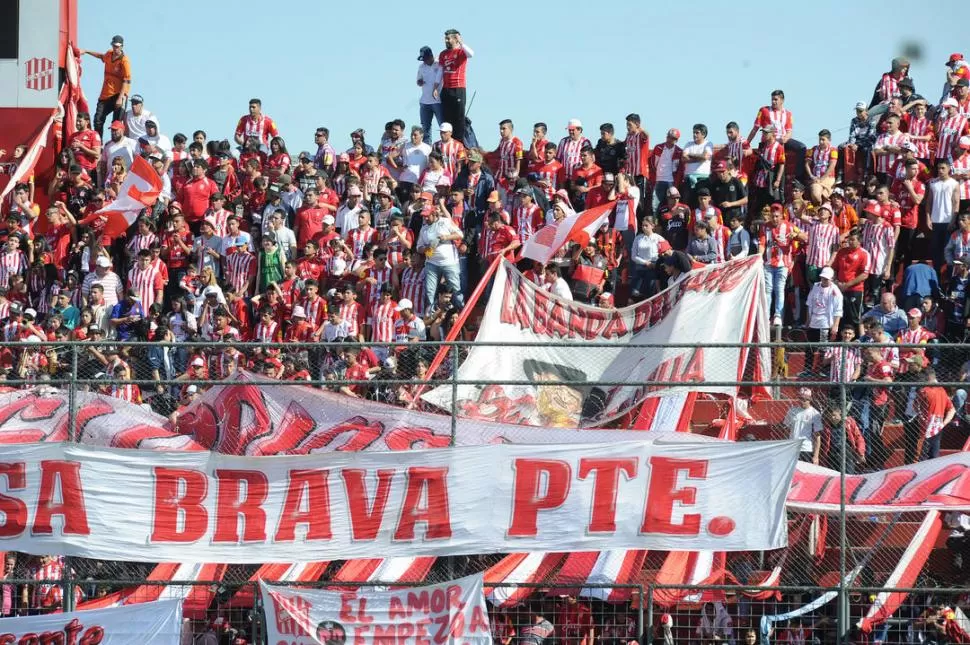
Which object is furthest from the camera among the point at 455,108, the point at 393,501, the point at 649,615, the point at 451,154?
the point at 455,108

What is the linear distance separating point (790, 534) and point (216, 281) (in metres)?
9.96

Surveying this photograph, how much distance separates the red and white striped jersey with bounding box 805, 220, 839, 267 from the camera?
1933cm

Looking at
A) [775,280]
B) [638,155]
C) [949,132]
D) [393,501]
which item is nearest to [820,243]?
[775,280]

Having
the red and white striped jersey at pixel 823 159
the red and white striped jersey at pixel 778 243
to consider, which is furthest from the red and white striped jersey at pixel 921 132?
the red and white striped jersey at pixel 778 243

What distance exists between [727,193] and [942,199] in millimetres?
2613

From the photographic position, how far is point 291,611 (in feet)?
40.3

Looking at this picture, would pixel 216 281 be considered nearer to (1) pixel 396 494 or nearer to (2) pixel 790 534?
(1) pixel 396 494

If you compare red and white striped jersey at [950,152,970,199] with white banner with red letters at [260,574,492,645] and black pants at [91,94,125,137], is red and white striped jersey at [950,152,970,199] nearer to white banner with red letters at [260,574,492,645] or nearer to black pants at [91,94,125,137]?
white banner with red letters at [260,574,492,645]

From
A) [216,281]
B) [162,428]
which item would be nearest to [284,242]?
[216,281]

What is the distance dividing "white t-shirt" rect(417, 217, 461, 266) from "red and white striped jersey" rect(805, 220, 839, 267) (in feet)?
14.0

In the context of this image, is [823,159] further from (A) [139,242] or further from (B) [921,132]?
(A) [139,242]

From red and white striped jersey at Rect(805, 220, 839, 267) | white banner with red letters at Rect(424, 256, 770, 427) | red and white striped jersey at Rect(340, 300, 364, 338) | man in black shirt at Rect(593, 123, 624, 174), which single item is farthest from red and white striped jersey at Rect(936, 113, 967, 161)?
red and white striped jersey at Rect(340, 300, 364, 338)

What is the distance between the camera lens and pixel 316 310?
19359 millimetres

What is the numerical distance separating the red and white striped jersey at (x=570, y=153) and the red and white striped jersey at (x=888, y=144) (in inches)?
151
